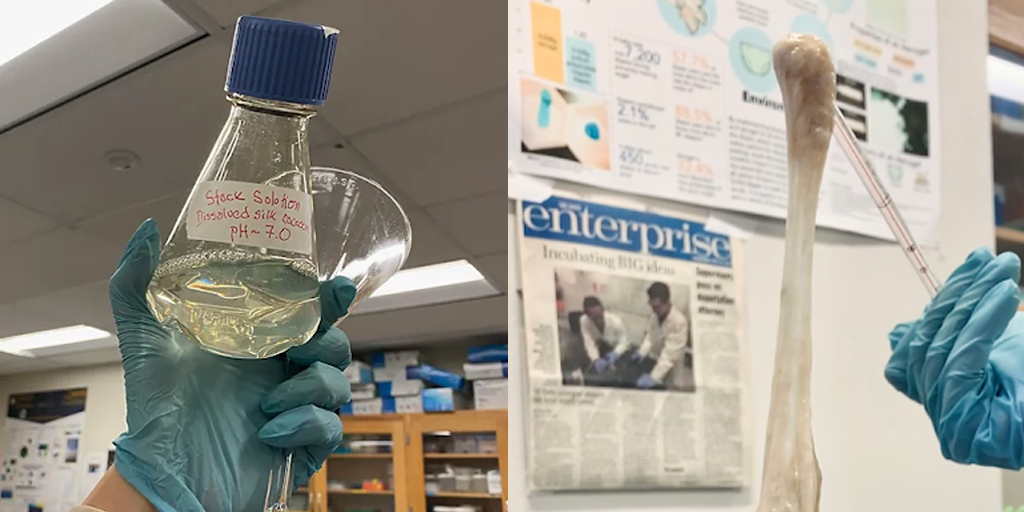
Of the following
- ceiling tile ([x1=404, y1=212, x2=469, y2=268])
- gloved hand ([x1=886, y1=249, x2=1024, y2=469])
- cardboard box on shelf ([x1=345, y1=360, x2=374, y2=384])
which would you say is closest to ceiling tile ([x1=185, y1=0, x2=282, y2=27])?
ceiling tile ([x1=404, y1=212, x2=469, y2=268])

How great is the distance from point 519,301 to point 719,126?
294 millimetres

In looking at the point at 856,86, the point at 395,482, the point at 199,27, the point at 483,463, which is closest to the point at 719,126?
the point at 856,86

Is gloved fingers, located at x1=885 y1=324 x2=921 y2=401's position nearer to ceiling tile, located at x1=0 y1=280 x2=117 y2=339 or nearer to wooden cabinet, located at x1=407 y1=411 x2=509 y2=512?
ceiling tile, located at x1=0 y1=280 x2=117 y2=339

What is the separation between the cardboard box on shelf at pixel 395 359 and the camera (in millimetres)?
2212

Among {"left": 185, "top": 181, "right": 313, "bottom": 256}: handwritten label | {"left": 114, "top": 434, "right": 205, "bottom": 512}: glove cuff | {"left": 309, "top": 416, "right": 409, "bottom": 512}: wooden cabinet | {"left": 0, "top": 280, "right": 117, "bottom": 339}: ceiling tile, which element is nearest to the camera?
{"left": 185, "top": 181, "right": 313, "bottom": 256}: handwritten label

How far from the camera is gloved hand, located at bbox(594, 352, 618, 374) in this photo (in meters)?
0.66

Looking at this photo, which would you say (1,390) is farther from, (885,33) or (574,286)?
(885,33)

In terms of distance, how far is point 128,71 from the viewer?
1309 millimetres

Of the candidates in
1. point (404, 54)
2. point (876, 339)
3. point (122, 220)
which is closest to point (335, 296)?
point (876, 339)

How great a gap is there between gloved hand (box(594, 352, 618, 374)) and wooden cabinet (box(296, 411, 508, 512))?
89.0 inches

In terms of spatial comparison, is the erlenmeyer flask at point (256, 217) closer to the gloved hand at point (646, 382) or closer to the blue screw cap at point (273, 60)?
the blue screw cap at point (273, 60)

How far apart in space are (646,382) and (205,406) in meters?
0.40

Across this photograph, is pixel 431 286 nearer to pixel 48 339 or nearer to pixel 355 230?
pixel 355 230

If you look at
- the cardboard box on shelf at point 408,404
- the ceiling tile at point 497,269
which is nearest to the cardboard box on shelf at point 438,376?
the cardboard box on shelf at point 408,404
